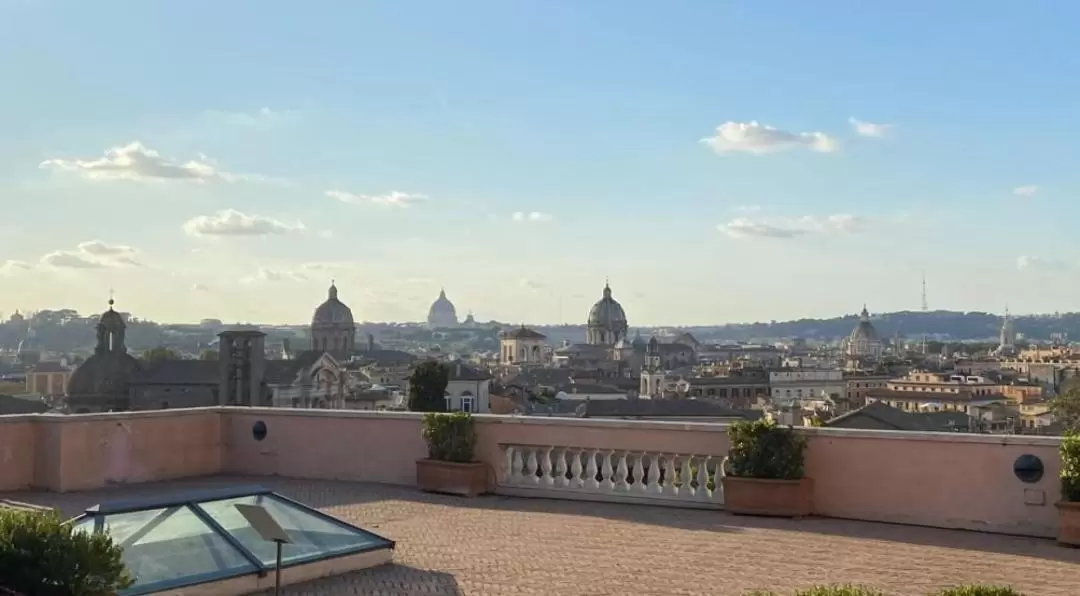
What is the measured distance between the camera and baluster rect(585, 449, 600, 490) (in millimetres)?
A: 10656

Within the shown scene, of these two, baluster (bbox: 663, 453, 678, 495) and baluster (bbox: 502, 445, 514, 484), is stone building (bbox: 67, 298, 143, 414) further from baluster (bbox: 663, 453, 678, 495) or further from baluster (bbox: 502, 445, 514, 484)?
baluster (bbox: 663, 453, 678, 495)

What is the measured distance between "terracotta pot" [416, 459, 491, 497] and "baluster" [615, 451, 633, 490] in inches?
54.6

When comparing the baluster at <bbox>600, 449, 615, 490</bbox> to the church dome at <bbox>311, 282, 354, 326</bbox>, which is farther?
the church dome at <bbox>311, 282, 354, 326</bbox>

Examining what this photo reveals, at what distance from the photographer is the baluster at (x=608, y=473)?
10.6m

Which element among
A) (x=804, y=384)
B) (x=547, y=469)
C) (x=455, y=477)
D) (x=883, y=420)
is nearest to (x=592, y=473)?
(x=547, y=469)

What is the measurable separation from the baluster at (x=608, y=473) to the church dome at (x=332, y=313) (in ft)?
448

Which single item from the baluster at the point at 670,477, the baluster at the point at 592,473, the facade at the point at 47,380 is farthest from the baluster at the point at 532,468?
the facade at the point at 47,380

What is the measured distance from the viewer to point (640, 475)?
10438mm

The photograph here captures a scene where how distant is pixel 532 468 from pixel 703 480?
180 cm

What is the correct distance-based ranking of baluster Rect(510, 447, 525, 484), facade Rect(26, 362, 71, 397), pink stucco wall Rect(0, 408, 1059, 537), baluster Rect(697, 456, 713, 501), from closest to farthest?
pink stucco wall Rect(0, 408, 1059, 537)
baluster Rect(697, 456, 713, 501)
baluster Rect(510, 447, 525, 484)
facade Rect(26, 362, 71, 397)

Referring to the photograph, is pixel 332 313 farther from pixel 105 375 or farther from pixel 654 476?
pixel 654 476

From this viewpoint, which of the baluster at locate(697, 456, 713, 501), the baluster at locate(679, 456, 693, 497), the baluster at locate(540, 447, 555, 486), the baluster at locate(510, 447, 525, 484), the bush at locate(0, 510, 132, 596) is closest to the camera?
the bush at locate(0, 510, 132, 596)

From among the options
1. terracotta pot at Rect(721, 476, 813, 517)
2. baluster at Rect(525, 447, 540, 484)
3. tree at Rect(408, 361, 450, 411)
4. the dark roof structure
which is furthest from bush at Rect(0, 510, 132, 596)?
→ tree at Rect(408, 361, 450, 411)

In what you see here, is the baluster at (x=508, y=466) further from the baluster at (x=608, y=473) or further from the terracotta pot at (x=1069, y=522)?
the terracotta pot at (x=1069, y=522)
